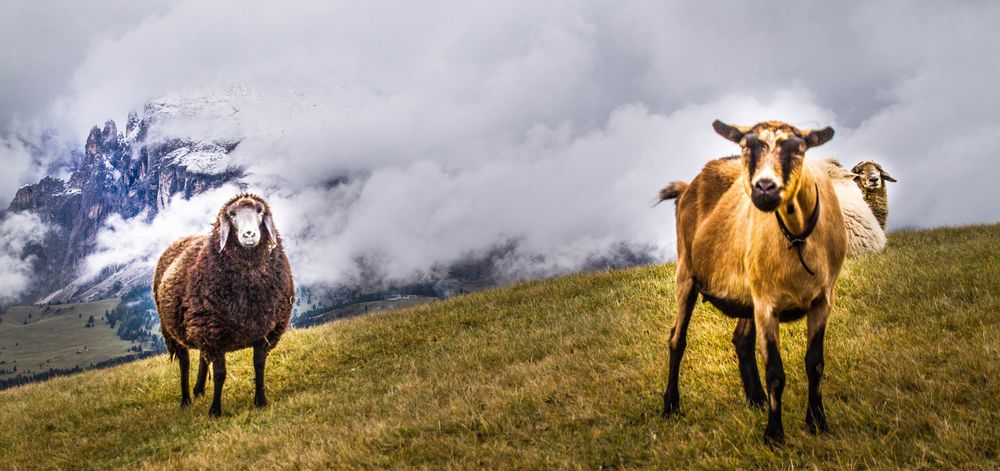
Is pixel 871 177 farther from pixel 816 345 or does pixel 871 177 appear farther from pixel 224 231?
pixel 224 231

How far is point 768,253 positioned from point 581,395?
342cm

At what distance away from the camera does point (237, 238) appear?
10477 millimetres

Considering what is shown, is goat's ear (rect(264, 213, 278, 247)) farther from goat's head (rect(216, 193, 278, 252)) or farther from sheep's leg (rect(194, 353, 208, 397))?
sheep's leg (rect(194, 353, 208, 397))

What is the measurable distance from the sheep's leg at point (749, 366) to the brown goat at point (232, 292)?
798 cm

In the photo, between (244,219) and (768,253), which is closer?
(768,253)

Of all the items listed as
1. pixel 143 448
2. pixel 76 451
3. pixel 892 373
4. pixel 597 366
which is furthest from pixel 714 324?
pixel 76 451

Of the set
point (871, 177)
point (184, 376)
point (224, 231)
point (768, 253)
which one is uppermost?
point (871, 177)

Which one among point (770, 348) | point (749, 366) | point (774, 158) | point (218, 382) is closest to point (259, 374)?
point (218, 382)

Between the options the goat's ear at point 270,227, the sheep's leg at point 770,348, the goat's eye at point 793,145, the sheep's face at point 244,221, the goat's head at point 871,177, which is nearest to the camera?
the goat's eye at point 793,145

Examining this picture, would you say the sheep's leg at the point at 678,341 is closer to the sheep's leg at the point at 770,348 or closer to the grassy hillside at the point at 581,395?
the grassy hillside at the point at 581,395

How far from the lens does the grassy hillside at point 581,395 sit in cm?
538

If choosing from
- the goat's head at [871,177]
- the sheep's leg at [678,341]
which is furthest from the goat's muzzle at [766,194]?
the goat's head at [871,177]

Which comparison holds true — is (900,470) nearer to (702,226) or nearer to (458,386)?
(702,226)

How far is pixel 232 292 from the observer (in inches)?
414
